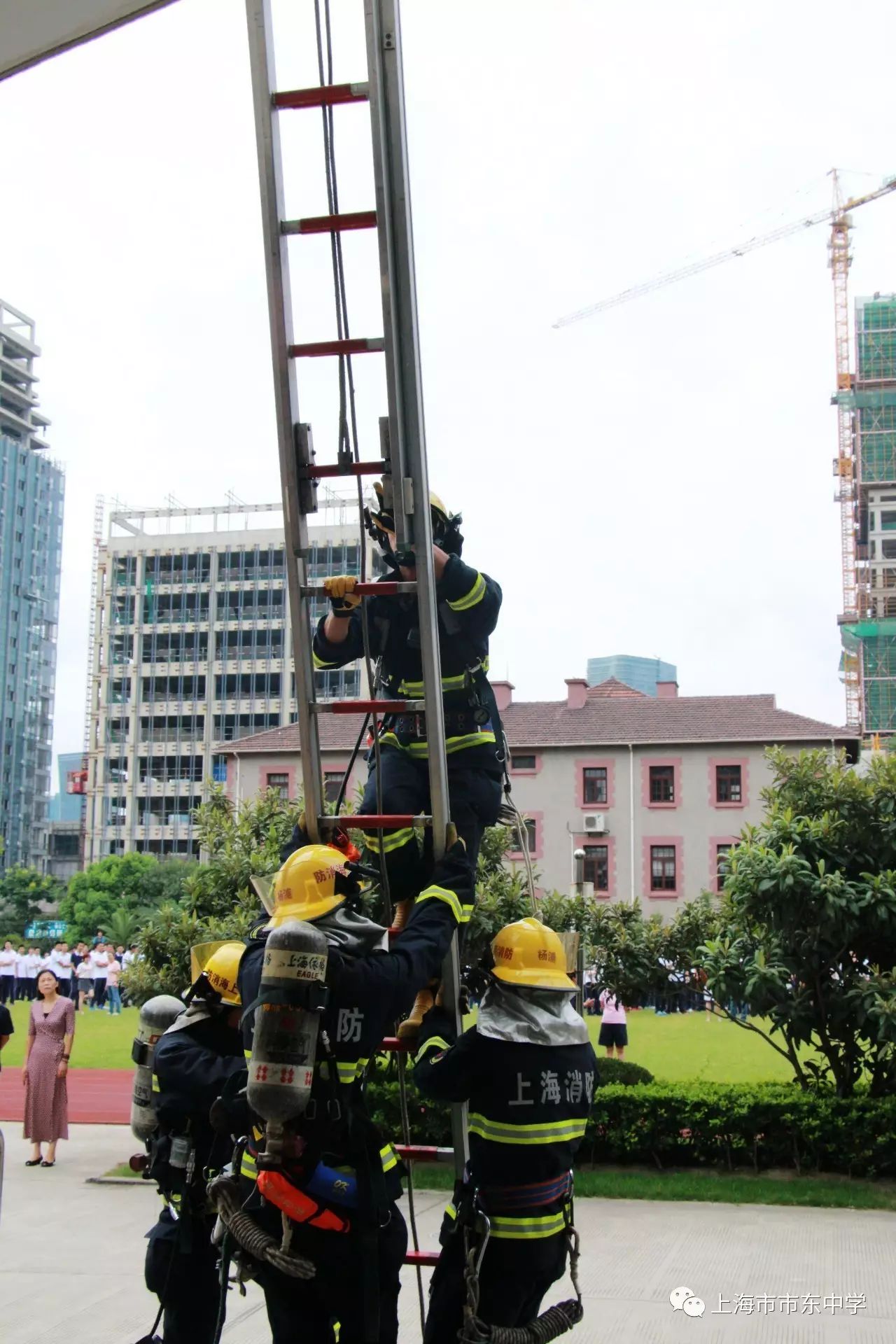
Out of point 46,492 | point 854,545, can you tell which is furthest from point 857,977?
point 46,492

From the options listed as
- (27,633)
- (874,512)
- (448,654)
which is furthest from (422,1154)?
(27,633)

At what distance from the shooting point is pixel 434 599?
14.4 ft

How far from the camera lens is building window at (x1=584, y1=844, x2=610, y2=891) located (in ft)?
143

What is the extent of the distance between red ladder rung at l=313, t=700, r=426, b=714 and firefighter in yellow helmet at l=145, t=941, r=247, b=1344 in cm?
136

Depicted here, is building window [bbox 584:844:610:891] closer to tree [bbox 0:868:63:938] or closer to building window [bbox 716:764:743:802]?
building window [bbox 716:764:743:802]

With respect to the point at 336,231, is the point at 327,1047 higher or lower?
lower

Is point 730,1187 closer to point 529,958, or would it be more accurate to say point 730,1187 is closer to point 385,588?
point 529,958

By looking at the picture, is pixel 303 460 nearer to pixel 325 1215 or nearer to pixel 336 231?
pixel 336 231

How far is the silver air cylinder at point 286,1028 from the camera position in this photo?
3.74 metres

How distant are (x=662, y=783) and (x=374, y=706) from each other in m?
39.3

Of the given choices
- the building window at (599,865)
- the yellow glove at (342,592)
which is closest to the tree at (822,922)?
the yellow glove at (342,592)

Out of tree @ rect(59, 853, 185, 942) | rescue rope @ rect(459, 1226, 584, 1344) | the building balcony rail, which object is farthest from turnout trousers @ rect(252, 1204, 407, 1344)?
the building balcony rail

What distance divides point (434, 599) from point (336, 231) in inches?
51.1

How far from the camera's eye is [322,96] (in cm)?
430
